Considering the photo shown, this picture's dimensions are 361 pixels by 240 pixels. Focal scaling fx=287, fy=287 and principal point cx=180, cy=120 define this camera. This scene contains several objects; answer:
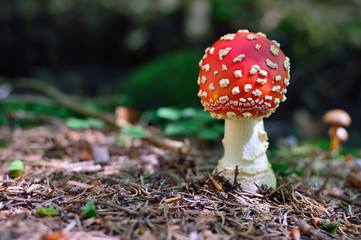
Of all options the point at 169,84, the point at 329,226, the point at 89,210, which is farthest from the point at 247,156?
the point at 169,84

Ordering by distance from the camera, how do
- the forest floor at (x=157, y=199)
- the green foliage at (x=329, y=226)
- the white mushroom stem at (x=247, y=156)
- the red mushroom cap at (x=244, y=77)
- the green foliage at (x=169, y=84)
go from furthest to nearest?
the green foliage at (x=169, y=84), the white mushroom stem at (x=247, y=156), the red mushroom cap at (x=244, y=77), the green foliage at (x=329, y=226), the forest floor at (x=157, y=199)

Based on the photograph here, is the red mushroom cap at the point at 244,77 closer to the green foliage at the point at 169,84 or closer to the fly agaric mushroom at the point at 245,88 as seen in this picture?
the fly agaric mushroom at the point at 245,88

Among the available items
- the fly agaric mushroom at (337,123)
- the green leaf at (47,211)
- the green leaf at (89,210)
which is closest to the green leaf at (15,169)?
the green leaf at (47,211)

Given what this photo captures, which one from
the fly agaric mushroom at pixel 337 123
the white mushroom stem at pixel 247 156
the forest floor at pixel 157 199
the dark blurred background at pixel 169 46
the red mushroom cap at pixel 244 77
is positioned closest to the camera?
the forest floor at pixel 157 199

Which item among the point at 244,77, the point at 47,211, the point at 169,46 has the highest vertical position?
the point at 169,46

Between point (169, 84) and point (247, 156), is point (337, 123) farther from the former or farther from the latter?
point (169, 84)

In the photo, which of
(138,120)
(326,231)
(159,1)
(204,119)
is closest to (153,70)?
(138,120)
